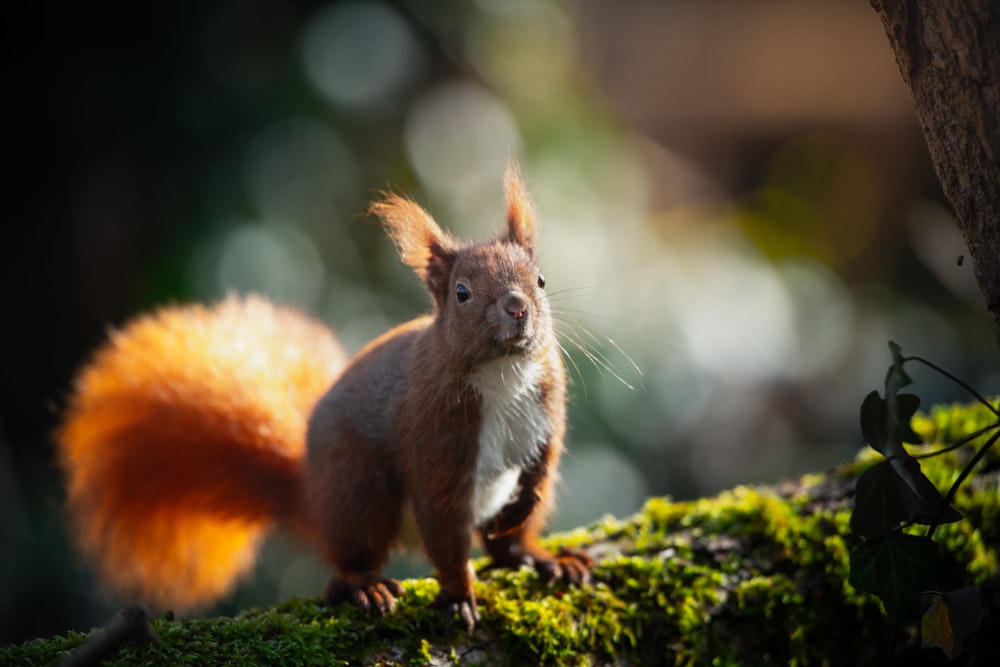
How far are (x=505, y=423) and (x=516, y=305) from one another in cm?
34

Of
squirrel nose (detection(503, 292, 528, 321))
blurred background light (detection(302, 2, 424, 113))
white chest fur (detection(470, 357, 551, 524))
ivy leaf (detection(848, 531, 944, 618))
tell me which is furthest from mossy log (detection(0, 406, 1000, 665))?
blurred background light (detection(302, 2, 424, 113))

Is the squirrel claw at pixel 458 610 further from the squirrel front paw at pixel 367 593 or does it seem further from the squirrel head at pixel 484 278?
the squirrel head at pixel 484 278

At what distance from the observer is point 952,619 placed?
172 centimetres

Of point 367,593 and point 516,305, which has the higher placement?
point 516,305

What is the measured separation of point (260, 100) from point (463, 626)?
2403 millimetres

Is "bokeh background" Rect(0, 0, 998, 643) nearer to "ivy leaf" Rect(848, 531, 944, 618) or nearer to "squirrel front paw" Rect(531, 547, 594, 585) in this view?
"squirrel front paw" Rect(531, 547, 594, 585)

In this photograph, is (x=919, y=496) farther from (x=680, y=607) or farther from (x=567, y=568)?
(x=567, y=568)

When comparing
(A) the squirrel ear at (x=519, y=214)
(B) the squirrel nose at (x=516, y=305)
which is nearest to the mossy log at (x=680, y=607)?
(B) the squirrel nose at (x=516, y=305)

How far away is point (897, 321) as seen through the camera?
5.12 meters

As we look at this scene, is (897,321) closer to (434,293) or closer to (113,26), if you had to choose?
(434,293)

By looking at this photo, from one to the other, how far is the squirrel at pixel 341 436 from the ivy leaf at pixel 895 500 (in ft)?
2.53

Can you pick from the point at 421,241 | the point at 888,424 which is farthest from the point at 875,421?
the point at 421,241

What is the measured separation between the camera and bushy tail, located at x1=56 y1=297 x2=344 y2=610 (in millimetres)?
2699

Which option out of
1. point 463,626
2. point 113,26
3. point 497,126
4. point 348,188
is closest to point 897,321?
point 497,126
